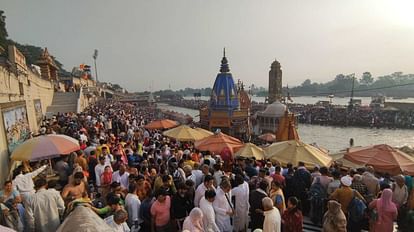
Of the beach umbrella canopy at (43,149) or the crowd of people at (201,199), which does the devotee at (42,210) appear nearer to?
the crowd of people at (201,199)

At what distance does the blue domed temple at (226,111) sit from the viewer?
62.1 feet

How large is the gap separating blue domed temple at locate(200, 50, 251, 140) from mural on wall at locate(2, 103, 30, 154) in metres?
10.9

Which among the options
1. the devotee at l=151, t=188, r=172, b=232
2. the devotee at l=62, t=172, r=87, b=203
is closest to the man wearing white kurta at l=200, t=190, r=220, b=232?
the devotee at l=151, t=188, r=172, b=232

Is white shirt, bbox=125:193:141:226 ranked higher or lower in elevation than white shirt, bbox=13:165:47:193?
lower

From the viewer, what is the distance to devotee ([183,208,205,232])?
4.04 m

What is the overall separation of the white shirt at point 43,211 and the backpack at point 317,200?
16.3ft

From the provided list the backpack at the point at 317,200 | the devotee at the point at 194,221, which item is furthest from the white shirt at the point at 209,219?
the backpack at the point at 317,200

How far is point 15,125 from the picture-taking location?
30.0 feet

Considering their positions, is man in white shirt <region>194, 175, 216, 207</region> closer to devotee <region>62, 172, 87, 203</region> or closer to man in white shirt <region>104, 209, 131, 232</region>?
man in white shirt <region>104, 209, 131, 232</region>

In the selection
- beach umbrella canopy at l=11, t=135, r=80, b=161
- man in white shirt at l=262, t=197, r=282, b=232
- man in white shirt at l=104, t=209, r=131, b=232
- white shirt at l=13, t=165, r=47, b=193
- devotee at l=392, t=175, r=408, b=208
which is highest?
beach umbrella canopy at l=11, t=135, r=80, b=161

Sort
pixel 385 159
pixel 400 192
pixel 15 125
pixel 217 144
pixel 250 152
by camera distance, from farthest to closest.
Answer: pixel 217 144 < pixel 15 125 < pixel 250 152 < pixel 385 159 < pixel 400 192

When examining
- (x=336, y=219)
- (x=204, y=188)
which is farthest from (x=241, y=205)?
(x=336, y=219)

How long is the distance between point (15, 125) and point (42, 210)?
6094 millimetres

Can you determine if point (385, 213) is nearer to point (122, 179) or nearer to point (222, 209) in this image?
point (222, 209)
